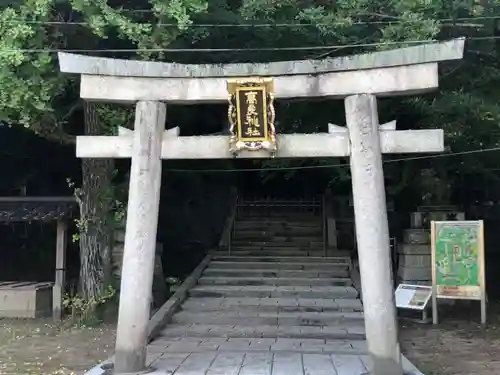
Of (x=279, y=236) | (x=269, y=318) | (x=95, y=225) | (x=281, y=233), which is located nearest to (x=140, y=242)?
(x=269, y=318)

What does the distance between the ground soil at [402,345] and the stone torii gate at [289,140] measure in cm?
158

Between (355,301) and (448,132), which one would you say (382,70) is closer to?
(448,132)

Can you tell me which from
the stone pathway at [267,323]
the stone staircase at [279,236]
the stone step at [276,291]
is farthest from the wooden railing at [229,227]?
the stone step at [276,291]

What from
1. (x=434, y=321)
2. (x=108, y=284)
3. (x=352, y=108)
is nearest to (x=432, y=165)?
(x=434, y=321)

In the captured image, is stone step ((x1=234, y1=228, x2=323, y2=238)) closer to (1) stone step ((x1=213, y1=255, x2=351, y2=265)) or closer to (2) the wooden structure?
(1) stone step ((x1=213, y1=255, x2=351, y2=265))

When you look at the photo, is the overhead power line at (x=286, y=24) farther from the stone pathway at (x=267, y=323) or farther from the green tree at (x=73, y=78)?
the stone pathway at (x=267, y=323)

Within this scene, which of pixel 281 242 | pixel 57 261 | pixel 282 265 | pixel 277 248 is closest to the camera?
pixel 57 261

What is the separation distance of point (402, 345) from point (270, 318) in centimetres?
251

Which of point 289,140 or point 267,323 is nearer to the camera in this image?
point 289,140

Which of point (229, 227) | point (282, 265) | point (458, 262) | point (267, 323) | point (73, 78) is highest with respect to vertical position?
point (73, 78)

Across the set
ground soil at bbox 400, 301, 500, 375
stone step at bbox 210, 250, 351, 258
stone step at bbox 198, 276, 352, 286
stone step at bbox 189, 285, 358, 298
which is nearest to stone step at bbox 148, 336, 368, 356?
ground soil at bbox 400, 301, 500, 375

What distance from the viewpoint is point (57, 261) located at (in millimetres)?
13242

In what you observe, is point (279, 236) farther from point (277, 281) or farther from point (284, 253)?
point (277, 281)

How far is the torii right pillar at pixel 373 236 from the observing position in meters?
7.23
